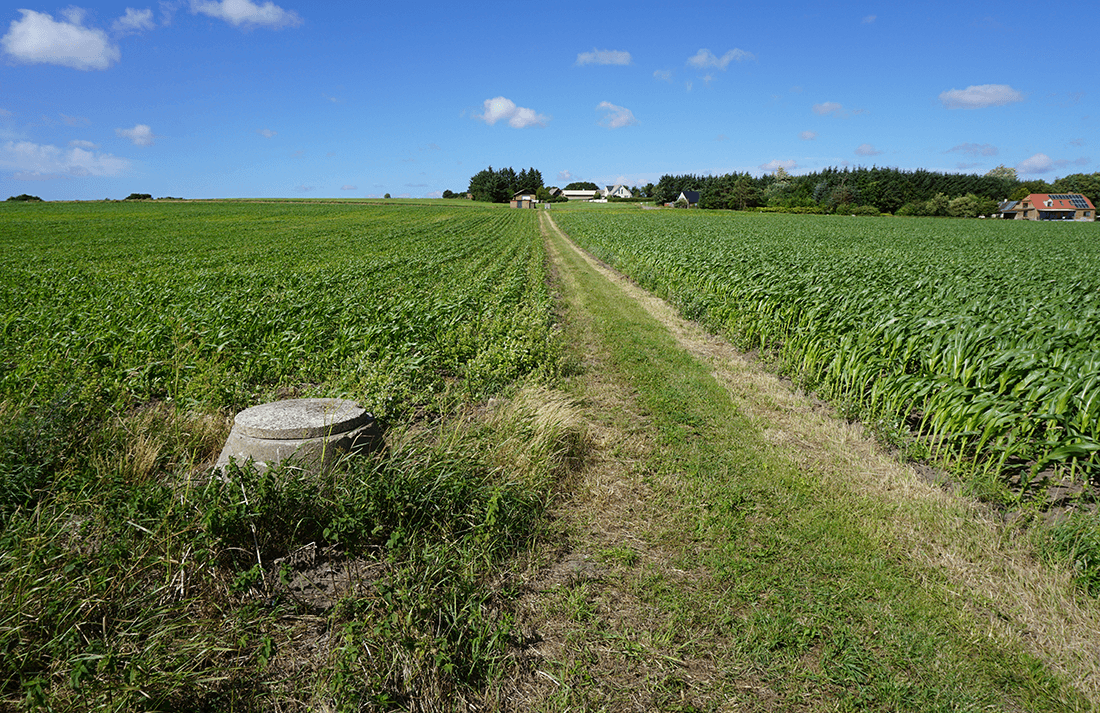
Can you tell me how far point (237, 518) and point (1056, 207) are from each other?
403ft

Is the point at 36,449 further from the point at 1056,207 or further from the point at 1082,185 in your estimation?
the point at 1082,185

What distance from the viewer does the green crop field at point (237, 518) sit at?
2592 millimetres

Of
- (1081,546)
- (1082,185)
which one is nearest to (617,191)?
(1082,185)

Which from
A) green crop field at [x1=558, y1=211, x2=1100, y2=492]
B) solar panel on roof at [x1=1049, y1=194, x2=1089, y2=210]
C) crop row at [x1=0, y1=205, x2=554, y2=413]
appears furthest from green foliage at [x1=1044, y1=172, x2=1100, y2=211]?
crop row at [x1=0, y1=205, x2=554, y2=413]

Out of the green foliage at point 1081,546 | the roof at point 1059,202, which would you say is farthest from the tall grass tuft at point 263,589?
the roof at point 1059,202

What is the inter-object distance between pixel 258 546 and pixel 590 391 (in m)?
4.89

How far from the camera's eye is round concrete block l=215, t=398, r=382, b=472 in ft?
12.8

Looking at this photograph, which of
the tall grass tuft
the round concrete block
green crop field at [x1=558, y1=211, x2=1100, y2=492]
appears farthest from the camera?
green crop field at [x1=558, y1=211, x2=1100, y2=492]

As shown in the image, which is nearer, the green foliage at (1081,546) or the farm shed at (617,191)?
the green foliage at (1081,546)

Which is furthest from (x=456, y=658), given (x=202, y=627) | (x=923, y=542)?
A: (x=923, y=542)

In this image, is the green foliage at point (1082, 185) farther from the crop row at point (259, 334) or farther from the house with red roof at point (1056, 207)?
the crop row at point (259, 334)

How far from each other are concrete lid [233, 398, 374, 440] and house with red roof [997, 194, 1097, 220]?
121m

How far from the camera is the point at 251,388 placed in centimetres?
632

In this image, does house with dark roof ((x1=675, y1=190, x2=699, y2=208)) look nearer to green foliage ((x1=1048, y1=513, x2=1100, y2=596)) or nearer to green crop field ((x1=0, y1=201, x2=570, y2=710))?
green crop field ((x1=0, y1=201, x2=570, y2=710))
